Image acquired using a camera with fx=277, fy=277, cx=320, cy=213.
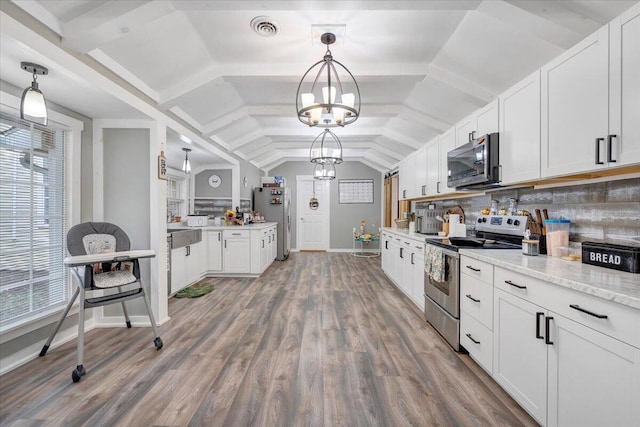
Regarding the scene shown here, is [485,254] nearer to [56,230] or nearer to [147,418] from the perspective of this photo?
[147,418]

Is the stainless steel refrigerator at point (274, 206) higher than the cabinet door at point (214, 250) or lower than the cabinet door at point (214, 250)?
higher

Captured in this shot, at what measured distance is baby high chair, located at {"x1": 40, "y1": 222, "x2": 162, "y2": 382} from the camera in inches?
78.8

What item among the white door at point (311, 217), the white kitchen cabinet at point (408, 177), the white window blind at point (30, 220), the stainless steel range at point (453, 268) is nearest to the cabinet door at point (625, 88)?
the stainless steel range at point (453, 268)

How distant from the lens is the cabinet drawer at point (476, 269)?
192cm

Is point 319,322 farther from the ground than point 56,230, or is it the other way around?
point 56,230

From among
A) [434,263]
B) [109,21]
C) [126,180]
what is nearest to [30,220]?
[126,180]

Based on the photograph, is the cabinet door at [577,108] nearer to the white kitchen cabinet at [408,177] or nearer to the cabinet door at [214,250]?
the white kitchen cabinet at [408,177]

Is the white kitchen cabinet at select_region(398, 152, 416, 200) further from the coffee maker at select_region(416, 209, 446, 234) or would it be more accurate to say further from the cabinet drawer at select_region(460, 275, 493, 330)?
the cabinet drawer at select_region(460, 275, 493, 330)

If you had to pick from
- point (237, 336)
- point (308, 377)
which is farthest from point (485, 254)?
point (237, 336)

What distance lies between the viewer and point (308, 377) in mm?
1947

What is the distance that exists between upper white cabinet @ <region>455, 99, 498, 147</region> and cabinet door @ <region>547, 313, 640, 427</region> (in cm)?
168

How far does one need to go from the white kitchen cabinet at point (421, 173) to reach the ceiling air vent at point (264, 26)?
8.73 ft

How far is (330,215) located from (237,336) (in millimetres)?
5539

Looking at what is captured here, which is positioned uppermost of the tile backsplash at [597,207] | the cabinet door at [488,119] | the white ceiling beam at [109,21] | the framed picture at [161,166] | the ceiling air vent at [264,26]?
the ceiling air vent at [264,26]
